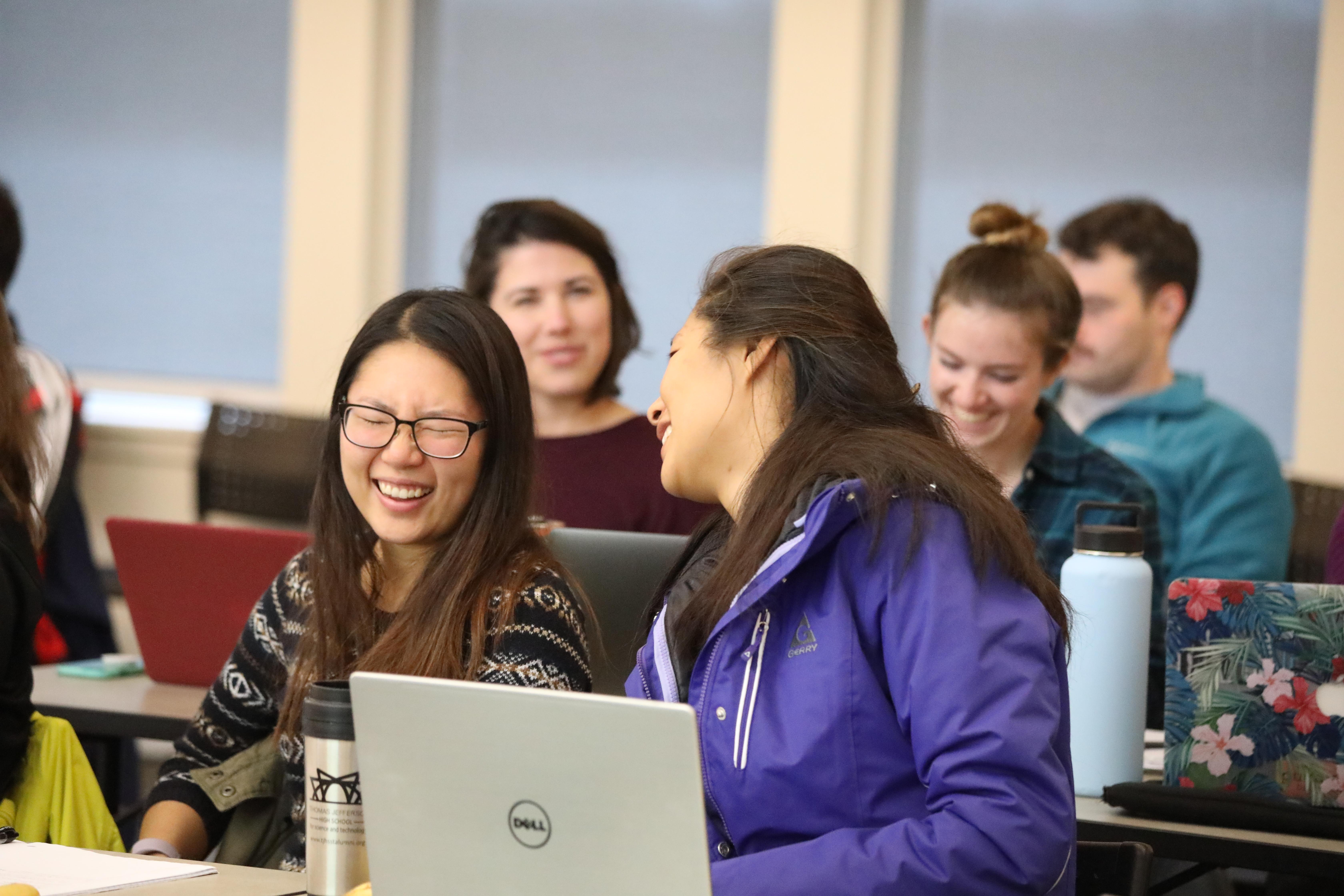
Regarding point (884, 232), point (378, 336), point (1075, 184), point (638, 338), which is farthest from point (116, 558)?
point (1075, 184)

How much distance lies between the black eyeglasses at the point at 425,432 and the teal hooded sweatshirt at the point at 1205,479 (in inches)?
58.8

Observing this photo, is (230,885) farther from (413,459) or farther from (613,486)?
(613,486)

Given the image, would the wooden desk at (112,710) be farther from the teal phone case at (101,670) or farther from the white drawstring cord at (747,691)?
the white drawstring cord at (747,691)

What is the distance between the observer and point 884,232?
3854mm

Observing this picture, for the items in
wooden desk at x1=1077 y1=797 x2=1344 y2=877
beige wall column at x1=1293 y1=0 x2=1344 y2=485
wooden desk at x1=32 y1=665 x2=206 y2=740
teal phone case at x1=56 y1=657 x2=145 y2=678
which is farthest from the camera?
beige wall column at x1=1293 y1=0 x2=1344 y2=485

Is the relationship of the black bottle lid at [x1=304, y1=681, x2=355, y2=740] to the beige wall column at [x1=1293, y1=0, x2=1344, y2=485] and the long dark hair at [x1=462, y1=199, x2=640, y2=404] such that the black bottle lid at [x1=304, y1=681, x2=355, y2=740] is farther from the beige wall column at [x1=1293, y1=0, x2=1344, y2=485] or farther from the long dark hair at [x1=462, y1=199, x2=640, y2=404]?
the beige wall column at [x1=1293, y1=0, x2=1344, y2=485]

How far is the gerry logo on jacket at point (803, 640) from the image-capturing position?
1.19m

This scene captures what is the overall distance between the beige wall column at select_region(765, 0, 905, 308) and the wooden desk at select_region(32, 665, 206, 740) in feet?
6.90

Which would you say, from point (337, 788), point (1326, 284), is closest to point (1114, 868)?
point (337, 788)

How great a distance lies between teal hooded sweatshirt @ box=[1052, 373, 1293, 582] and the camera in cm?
271

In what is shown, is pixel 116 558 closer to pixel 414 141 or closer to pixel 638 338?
pixel 638 338

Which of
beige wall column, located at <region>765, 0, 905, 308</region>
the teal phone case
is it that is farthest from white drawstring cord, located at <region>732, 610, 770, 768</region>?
beige wall column, located at <region>765, 0, 905, 308</region>

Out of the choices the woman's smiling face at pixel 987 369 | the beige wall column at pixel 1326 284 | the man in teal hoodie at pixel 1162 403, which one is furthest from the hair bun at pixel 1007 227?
the beige wall column at pixel 1326 284

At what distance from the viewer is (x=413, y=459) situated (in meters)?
1.63
